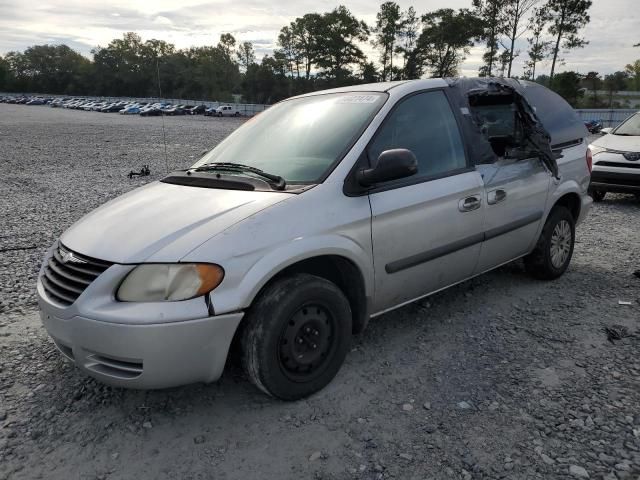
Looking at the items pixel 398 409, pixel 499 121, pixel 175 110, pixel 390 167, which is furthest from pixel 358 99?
pixel 175 110

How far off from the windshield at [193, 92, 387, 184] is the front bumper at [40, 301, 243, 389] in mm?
1050

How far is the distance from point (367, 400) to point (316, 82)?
7601 cm

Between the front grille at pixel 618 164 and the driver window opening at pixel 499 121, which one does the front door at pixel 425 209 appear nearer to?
the driver window opening at pixel 499 121

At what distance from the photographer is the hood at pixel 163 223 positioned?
2508mm

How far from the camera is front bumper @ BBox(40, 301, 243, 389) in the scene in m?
2.36

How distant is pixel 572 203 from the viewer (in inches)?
191

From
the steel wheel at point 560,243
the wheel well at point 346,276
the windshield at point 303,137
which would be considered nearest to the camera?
the wheel well at point 346,276

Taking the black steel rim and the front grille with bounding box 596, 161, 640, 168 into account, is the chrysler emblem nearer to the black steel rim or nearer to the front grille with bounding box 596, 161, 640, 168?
the black steel rim

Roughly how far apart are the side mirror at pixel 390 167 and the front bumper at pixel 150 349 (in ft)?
3.57

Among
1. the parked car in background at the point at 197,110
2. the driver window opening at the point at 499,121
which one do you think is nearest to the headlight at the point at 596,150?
the driver window opening at the point at 499,121

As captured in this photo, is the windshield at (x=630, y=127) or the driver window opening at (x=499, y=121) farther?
the windshield at (x=630, y=127)

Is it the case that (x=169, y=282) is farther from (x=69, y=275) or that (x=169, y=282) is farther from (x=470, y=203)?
(x=470, y=203)

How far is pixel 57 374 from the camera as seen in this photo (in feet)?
10.4

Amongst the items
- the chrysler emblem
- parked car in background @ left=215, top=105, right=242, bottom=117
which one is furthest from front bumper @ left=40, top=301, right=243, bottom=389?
parked car in background @ left=215, top=105, right=242, bottom=117
